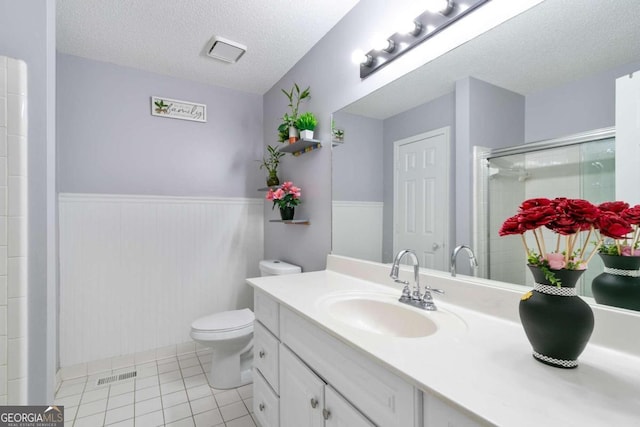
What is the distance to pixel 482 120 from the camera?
1.08 metres

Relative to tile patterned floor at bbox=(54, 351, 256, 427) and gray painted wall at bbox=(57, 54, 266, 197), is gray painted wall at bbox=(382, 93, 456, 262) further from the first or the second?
gray painted wall at bbox=(57, 54, 266, 197)

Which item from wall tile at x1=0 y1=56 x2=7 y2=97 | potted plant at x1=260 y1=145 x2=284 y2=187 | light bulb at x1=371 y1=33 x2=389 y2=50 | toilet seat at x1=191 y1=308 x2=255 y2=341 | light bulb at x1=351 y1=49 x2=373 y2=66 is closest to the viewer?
wall tile at x1=0 y1=56 x2=7 y2=97

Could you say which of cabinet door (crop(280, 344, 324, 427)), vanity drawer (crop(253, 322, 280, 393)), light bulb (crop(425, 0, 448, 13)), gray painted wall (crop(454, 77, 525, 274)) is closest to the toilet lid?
vanity drawer (crop(253, 322, 280, 393))

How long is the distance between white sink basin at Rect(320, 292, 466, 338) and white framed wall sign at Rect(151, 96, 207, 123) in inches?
79.9

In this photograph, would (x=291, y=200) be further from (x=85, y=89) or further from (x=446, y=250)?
(x=85, y=89)

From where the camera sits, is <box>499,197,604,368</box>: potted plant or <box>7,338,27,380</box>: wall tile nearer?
<box>499,197,604,368</box>: potted plant

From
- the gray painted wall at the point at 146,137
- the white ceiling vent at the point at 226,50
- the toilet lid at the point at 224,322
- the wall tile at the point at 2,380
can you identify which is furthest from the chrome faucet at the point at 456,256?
the gray painted wall at the point at 146,137

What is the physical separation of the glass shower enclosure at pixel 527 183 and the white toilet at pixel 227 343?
1.52 m

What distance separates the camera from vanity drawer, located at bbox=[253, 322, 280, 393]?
1.27 metres

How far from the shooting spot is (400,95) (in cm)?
141

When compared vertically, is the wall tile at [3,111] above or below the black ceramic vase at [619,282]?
above

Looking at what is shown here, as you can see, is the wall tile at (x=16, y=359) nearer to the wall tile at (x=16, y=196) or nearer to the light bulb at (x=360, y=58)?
the wall tile at (x=16, y=196)

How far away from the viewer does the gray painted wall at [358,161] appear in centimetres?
156

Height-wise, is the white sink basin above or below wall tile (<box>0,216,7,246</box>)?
below
